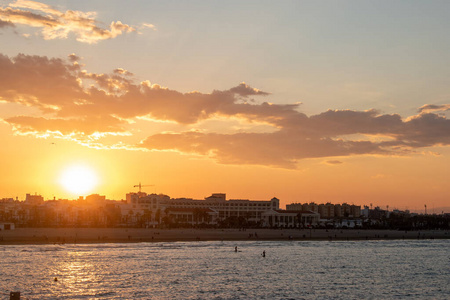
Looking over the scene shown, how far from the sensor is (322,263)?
9456 cm

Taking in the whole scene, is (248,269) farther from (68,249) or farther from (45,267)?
(68,249)

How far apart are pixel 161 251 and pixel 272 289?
52.8 m

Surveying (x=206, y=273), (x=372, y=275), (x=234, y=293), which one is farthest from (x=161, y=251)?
(x=234, y=293)

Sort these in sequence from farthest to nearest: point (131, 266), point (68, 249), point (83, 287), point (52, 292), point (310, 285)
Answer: point (68, 249)
point (131, 266)
point (310, 285)
point (83, 287)
point (52, 292)

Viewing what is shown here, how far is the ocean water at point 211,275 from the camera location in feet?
192

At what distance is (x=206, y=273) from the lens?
247ft

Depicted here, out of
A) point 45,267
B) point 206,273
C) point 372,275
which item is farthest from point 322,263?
point 45,267

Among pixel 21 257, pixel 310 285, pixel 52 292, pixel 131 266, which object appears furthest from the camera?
pixel 21 257

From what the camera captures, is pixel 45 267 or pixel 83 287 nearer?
pixel 83 287

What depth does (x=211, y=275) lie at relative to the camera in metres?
73.3

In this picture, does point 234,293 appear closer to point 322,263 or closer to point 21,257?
point 322,263

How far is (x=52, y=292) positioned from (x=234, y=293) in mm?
20129

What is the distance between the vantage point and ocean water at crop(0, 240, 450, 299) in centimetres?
5866

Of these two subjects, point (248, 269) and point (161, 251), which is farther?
point (161, 251)
